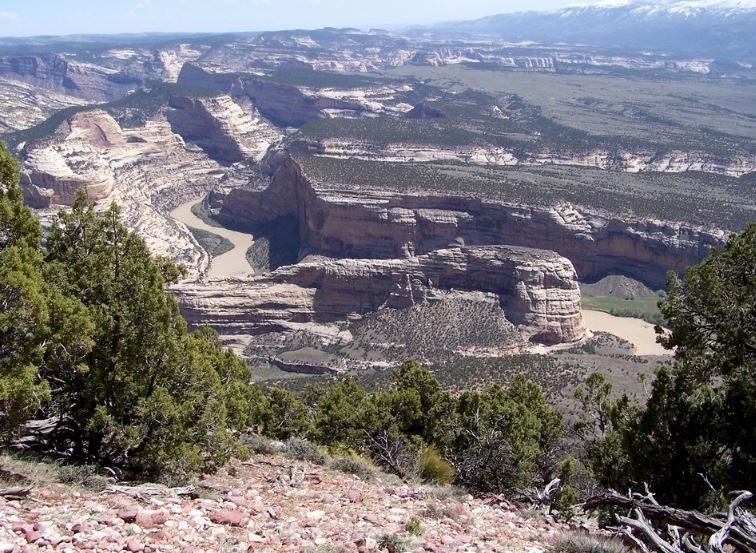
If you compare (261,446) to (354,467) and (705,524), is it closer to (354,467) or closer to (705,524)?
(354,467)

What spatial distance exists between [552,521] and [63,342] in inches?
325

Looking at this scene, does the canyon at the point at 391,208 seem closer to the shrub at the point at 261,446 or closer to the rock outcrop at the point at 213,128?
the rock outcrop at the point at 213,128

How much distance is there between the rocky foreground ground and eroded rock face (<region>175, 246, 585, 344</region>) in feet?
122

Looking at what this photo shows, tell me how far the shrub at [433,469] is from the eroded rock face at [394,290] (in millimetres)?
33815

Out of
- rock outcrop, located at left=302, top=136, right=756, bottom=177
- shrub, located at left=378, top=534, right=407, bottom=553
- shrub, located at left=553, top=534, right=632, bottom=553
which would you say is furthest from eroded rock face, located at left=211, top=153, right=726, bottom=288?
shrub, located at left=378, top=534, right=407, bottom=553

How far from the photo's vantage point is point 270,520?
982 centimetres

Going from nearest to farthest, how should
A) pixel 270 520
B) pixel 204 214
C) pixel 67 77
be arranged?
pixel 270 520
pixel 204 214
pixel 67 77

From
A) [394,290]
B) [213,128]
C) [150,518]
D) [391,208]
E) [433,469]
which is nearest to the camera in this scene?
[150,518]

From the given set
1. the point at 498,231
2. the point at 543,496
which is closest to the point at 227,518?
the point at 543,496

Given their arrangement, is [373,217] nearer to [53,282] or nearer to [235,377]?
[235,377]

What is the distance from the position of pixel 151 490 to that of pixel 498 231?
176ft

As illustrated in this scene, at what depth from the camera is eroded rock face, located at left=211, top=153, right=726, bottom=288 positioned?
6109 centimetres

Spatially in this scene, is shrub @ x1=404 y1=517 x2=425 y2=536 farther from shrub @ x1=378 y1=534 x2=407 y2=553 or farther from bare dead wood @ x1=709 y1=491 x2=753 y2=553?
bare dead wood @ x1=709 y1=491 x2=753 y2=553

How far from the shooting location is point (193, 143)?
108062 mm
